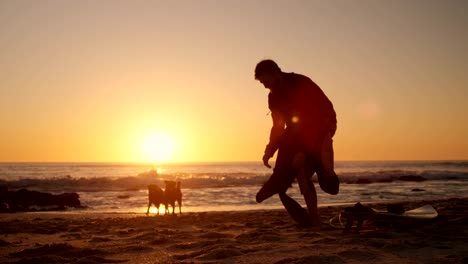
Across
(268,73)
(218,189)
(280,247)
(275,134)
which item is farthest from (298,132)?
(218,189)

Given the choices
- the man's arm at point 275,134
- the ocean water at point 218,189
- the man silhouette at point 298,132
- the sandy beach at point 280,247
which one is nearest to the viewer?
the sandy beach at point 280,247

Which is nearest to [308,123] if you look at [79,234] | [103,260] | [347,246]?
[347,246]

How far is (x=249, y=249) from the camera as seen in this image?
4.20 m

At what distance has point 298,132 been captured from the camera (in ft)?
17.1

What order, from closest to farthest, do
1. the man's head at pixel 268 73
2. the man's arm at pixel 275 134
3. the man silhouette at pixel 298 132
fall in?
1. the man silhouette at pixel 298 132
2. the man's head at pixel 268 73
3. the man's arm at pixel 275 134

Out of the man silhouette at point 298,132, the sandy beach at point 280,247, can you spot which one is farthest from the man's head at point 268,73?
the sandy beach at point 280,247

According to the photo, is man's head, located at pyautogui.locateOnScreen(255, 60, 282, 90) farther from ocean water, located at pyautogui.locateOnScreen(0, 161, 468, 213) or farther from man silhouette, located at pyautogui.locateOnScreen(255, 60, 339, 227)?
ocean water, located at pyautogui.locateOnScreen(0, 161, 468, 213)

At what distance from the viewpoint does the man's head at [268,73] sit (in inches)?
205

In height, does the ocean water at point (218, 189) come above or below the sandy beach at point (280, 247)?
below

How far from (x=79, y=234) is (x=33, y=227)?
5.62ft

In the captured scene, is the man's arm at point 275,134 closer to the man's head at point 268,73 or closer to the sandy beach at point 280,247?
the man's head at point 268,73

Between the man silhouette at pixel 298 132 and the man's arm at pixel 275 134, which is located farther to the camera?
the man's arm at pixel 275 134

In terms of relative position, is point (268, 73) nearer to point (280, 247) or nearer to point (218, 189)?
point (280, 247)

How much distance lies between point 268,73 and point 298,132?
2.49 feet
